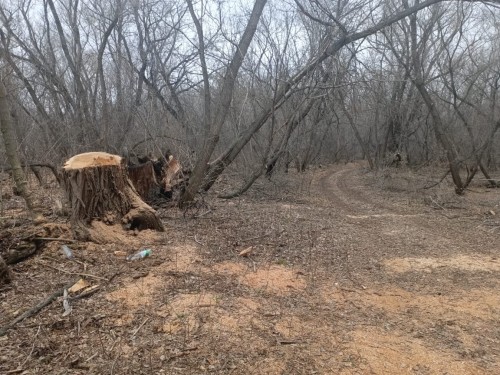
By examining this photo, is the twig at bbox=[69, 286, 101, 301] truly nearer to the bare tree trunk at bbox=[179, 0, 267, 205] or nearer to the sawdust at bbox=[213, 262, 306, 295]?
the sawdust at bbox=[213, 262, 306, 295]

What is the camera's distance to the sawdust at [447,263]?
592 cm

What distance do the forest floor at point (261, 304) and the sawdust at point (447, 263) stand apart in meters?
0.03

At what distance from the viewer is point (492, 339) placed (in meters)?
3.85

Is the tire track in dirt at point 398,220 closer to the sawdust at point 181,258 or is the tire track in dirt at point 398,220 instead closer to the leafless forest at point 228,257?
the leafless forest at point 228,257

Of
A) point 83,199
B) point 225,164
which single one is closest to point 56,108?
point 225,164

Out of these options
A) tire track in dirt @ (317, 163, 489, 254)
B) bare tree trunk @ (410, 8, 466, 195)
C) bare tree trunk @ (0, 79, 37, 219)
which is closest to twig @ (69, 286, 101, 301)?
bare tree trunk @ (0, 79, 37, 219)

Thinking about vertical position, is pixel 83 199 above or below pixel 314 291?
above

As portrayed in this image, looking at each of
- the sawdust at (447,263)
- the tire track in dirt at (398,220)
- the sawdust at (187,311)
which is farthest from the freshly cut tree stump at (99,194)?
the tire track in dirt at (398,220)

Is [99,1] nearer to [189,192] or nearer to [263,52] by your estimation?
[263,52]

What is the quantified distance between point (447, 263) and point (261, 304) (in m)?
3.34

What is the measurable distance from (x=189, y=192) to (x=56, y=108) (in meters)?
6.85

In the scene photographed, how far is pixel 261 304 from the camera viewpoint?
429 centimetres

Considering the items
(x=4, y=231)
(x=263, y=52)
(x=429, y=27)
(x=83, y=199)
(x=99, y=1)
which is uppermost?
(x=99, y=1)

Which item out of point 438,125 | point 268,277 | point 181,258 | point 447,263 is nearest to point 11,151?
point 181,258
